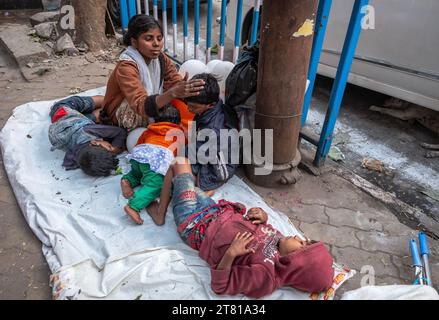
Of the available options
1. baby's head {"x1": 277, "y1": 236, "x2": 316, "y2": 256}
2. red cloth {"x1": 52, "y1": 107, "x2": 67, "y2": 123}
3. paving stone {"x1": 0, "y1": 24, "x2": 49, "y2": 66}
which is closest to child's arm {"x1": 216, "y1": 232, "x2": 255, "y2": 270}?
baby's head {"x1": 277, "y1": 236, "x2": 316, "y2": 256}

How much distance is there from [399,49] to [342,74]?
46.9 inches

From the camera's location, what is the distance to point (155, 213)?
2309 mm

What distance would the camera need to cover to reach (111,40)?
5.54 meters

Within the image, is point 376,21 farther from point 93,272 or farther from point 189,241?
point 93,272

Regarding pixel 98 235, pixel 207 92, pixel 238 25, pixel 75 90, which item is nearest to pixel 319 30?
pixel 207 92

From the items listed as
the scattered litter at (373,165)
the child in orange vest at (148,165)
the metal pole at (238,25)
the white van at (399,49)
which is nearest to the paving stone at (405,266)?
the scattered litter at (373,165)

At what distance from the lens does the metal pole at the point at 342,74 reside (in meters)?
2.26

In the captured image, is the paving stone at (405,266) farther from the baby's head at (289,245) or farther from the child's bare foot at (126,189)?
the child's bare foot at (126,189)

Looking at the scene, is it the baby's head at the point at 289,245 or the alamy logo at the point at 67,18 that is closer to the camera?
the baby's head at the point at 289,245

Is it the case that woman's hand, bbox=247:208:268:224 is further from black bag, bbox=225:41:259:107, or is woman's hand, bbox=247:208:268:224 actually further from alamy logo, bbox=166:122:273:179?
black bag, bbox=225:41:259:107

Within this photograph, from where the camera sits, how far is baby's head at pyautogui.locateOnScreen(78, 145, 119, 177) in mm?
2549

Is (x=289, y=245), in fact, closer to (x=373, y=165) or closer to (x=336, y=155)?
(x=336, y=155)

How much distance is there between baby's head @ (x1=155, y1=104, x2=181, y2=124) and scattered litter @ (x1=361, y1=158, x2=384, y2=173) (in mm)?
1774

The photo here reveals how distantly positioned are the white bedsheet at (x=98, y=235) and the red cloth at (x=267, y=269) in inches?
4.8
